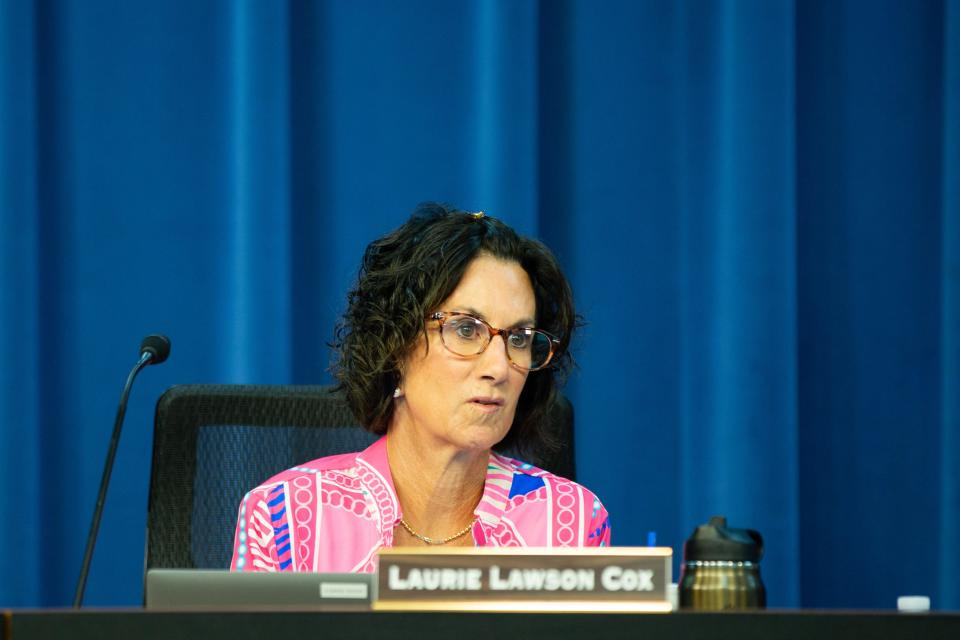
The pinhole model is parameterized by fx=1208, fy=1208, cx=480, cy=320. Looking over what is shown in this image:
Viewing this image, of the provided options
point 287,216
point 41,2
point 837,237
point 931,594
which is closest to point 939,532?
point 931,594

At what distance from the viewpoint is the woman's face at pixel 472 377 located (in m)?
1.65

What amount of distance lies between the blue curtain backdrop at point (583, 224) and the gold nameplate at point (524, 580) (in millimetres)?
1491

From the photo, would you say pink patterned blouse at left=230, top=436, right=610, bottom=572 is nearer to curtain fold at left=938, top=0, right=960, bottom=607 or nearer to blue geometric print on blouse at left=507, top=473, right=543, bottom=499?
blue geometric print on blouse at left=507, top=473, right=543, bottom=499

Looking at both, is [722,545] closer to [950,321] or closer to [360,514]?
[360,514]

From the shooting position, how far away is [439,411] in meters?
1.67

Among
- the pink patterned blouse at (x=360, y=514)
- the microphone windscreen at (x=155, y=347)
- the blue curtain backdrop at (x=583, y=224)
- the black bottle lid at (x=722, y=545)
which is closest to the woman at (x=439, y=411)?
the pink patterned blouse at (x=360, y=514)

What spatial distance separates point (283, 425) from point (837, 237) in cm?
142

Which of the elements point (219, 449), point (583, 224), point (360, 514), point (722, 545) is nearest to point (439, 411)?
point (360, 514)

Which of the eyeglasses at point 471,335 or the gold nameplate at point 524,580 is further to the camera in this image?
the eyeglasses at point 471,335

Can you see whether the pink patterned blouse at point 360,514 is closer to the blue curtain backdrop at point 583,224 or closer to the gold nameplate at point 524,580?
the blue curtain backdrop at point 583,224

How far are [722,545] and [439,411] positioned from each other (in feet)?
2.52

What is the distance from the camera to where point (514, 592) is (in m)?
0.84

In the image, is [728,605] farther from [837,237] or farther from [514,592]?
[837,237]
